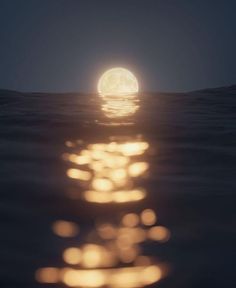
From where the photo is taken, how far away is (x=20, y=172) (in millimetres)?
4355

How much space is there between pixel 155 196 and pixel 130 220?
23.5 inches

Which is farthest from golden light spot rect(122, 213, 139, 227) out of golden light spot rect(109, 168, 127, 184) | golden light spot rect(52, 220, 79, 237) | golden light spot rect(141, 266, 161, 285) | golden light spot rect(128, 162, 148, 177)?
golden light spot rect(128, 162, 148, 177)

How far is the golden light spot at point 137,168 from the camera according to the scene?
4.52 m

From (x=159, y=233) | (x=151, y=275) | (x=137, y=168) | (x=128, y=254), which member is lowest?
(x=151, y=275)

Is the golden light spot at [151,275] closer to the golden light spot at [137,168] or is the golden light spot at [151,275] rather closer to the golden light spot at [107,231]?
the golden light spot at [107,231]

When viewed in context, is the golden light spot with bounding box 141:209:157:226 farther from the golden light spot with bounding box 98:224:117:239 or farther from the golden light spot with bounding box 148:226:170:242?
the golden light spot with bounding box 98:224:117:239

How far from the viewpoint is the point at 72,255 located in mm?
2613

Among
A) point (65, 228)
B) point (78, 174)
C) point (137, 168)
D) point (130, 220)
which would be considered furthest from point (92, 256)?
point (137, 168)

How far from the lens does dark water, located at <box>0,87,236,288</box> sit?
2521 mm

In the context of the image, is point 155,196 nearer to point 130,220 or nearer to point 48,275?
point 130,220

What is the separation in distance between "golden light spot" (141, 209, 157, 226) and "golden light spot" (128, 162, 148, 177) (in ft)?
3.51

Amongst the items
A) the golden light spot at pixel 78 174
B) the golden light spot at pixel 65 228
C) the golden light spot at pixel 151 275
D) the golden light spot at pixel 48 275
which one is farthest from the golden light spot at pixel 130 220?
the golden light spot at pixel 78 174

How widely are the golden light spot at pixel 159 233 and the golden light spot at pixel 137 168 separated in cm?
142

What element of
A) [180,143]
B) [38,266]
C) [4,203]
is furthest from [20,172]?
[180,143]
